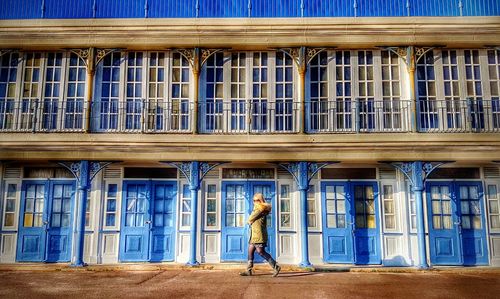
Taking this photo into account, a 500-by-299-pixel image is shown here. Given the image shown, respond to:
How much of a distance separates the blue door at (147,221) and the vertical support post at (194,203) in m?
0.93

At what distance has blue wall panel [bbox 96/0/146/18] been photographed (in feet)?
43.5

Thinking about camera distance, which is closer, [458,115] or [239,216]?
[458,115]

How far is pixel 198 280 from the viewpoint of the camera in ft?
32.2

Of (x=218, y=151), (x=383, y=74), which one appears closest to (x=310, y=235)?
(x=218, y=151)

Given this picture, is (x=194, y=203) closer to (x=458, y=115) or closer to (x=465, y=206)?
(x=465, y=206)

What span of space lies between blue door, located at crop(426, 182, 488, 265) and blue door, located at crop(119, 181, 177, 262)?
24.2 feet

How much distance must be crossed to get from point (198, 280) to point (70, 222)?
5.02m

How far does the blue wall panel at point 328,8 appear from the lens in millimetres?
13102

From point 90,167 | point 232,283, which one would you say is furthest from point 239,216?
point 90,167

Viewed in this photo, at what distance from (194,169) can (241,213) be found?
193 cm

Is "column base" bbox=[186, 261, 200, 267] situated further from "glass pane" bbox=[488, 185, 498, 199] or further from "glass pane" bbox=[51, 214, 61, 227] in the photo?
"glass pane" bbox=[488, 185, 498, 199]

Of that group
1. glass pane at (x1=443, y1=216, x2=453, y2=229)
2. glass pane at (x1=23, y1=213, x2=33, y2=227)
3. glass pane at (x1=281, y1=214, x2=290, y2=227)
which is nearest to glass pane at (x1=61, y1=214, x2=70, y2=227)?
glass pane at (x1=23, y1=213, x2=33, y2=227)

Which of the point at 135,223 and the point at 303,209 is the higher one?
the point at 303,209

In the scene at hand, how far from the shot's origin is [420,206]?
11773mm
